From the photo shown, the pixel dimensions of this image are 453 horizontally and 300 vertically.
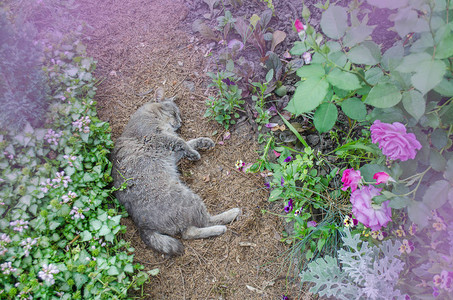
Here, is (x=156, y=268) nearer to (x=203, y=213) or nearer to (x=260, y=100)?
(x=203, y=213)

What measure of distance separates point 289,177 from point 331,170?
1.51 feet

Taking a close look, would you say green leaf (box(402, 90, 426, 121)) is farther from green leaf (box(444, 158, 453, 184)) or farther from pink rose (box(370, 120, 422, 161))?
green leaf (box(444, 158, 453, 184))

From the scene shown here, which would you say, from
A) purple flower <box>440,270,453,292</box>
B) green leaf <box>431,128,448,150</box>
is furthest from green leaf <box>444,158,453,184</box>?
purple flower <box>440,270,453,292</box>

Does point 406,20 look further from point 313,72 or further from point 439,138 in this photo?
point 439,138

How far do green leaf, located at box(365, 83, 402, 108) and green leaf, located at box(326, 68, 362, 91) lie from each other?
93 millimetres

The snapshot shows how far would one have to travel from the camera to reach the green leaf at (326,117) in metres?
1.87

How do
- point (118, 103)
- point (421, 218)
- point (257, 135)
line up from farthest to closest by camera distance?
point (118, 103) < point (257, 135) < point (421, 218)

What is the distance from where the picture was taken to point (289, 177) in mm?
2422

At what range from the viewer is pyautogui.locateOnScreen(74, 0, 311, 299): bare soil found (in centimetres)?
253

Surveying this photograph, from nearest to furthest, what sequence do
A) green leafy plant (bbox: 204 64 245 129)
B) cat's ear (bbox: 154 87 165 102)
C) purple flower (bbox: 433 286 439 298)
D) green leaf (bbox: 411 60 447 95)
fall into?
green leaf (bbox: 411 60 447 95), purple flower (bbox: 433 286 439 298), green leafy plant (bbox: 204 64 245 129), cat's ear (bbox: 154 87 165 102)

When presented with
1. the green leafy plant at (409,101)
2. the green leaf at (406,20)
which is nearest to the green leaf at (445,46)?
the green leafy plant at (409,101)

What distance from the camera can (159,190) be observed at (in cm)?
276

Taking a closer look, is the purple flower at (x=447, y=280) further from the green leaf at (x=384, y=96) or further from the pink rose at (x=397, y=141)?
the green leaf at (x=384, y=96)

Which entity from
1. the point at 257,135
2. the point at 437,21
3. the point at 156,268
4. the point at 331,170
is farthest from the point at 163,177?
the point at 437,21
